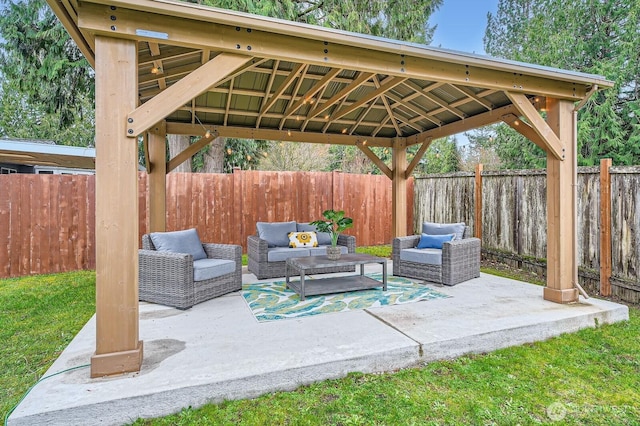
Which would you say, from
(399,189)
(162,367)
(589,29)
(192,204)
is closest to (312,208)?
(399,189)

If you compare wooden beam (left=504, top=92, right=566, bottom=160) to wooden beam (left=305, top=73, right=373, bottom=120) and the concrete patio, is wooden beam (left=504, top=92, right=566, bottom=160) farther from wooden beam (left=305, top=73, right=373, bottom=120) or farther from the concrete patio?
the concrete patio

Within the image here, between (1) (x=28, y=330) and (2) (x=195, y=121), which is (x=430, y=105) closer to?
(2) (x=195, y=121)

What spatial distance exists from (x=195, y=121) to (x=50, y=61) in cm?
359

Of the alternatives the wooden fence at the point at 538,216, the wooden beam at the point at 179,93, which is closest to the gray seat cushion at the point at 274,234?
the wooden beam at the point at 179,93

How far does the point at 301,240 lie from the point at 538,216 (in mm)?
3863

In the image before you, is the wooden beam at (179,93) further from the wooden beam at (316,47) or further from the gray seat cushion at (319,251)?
the gray seat cushion at (319,251)

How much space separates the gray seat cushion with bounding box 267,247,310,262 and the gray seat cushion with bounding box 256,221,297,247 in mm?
333

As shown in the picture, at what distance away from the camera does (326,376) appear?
247 cm

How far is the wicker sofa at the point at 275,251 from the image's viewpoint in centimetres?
505

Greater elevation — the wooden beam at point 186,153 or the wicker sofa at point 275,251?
the wooden beam at point 186,153

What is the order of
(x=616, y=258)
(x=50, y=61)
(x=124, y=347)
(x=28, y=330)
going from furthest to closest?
(x=50, y=61)
(x=616, y=258)
(x=28, y=330)
(x=124, y=347)

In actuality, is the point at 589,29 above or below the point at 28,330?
above

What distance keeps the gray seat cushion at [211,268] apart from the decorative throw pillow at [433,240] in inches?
113

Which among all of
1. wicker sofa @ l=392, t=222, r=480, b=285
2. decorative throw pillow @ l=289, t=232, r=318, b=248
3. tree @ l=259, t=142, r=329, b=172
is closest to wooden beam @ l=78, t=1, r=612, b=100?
wicker sofa @ l=392, t=222, r=480, b=285
